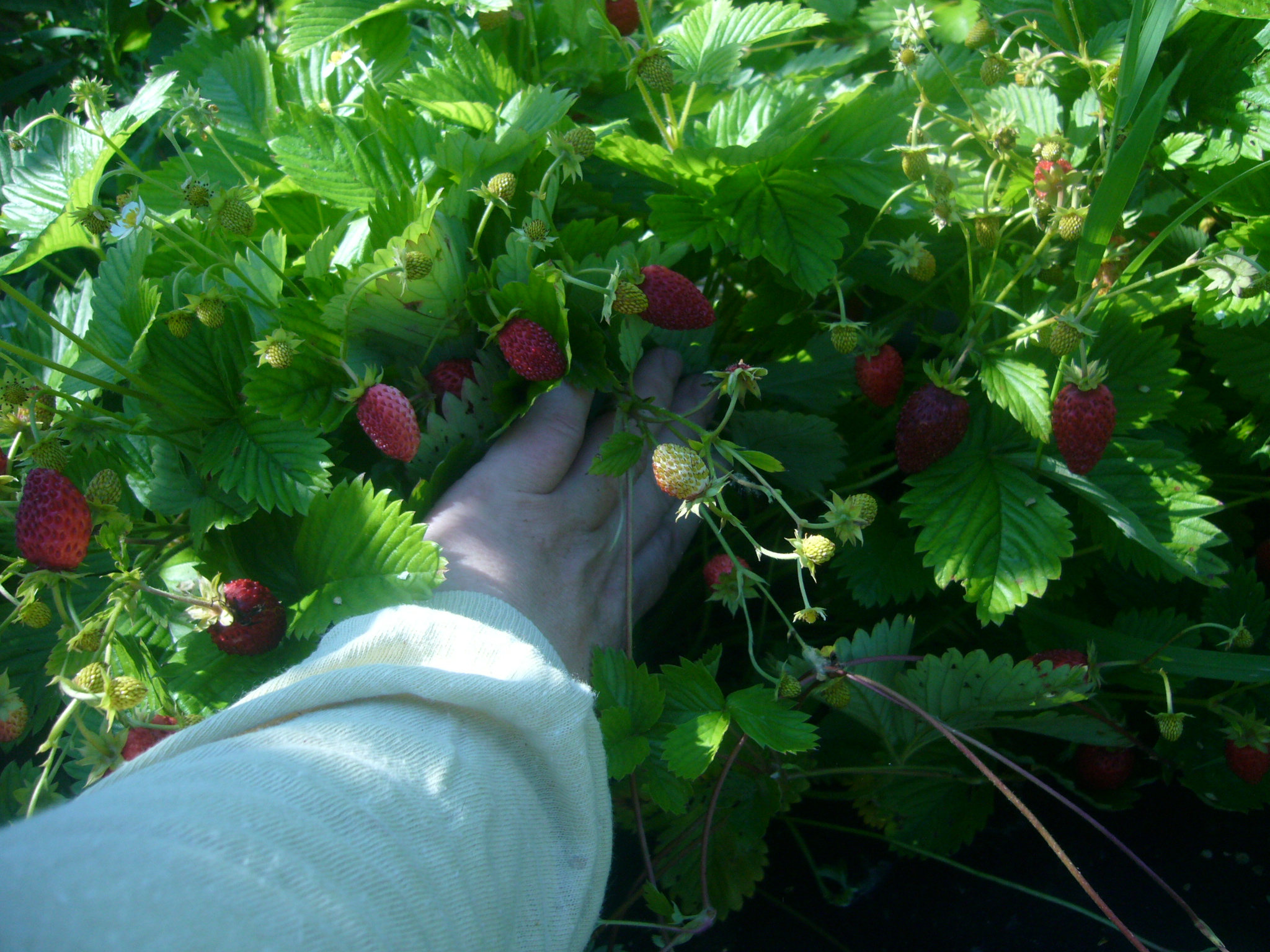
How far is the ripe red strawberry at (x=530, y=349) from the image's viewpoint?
64 centimetres

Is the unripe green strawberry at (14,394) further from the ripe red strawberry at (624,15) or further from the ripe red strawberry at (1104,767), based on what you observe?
the ripe red strawberry at (1104,767)

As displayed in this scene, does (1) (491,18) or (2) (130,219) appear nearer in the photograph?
(2) (130,219)

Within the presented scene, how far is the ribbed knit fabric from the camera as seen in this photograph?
0.33 meters

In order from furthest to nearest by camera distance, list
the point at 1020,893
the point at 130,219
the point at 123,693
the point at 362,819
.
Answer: the point at 1020,893 < the point at 130,219 < the point at 123,693 < the point at 362,819

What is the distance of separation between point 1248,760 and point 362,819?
0.73 metres

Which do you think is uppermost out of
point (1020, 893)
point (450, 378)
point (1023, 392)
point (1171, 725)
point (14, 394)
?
point (14, 394)

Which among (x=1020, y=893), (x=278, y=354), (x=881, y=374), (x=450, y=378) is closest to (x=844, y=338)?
(x=881, y=374)

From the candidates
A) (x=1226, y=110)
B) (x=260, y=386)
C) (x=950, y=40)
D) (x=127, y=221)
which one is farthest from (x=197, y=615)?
(x=950, y=40)

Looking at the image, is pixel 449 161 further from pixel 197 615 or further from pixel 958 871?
pixel 958 871

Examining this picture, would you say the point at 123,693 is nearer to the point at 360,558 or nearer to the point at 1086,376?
the point at 360,558

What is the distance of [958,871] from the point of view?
80 cm

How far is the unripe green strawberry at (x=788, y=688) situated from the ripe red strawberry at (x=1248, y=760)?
407mm

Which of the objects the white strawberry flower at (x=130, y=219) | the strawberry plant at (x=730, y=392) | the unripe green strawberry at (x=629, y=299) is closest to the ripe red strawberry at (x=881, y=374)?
the strawberry plant at (x=730, y=392)

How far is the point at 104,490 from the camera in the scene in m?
0.63
